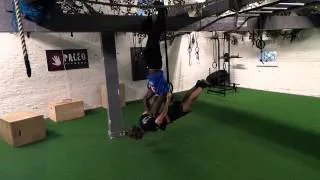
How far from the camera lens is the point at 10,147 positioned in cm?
445

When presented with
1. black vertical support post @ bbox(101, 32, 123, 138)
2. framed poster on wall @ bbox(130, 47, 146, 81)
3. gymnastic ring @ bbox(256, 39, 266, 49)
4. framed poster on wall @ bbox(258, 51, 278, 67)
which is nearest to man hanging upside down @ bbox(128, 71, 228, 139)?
black vertical support post @ bbox(101, 32, 123, 138)

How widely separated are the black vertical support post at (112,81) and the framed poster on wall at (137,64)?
2.82 m

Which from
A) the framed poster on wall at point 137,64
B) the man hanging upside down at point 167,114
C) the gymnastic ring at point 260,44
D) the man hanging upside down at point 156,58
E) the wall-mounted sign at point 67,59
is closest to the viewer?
the man hanging upside down at point 156,58

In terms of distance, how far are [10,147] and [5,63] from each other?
212 centimetres

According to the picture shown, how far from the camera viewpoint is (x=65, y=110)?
231 inches

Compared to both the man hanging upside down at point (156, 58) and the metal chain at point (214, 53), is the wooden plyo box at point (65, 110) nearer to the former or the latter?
the man hanging upside down at point (156, 58)

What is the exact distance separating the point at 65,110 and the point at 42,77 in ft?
3.45

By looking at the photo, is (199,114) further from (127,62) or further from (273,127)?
(127,62)

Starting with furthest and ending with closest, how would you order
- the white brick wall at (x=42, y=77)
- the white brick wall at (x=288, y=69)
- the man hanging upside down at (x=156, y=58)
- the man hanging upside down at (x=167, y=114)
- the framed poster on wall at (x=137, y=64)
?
1. the framed poster on wall at (x=137, y=64)
2. the white brick wall at (x=288, y=69)
3. the white brick wall at (x=42, y=77)
4. the man hanging upside down at (x=167, y=114)
5. the man hanging upside down at (x=156, y=58)

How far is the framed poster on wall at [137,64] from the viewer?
745cm

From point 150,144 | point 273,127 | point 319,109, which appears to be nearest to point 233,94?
point 319,109

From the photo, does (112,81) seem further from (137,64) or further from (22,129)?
Answer: (137,64)

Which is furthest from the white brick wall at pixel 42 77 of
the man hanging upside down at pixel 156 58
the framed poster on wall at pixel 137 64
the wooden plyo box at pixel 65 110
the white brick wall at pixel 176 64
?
the man hanging upside down at pixel 156 58

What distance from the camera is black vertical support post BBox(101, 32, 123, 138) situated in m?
4.54
